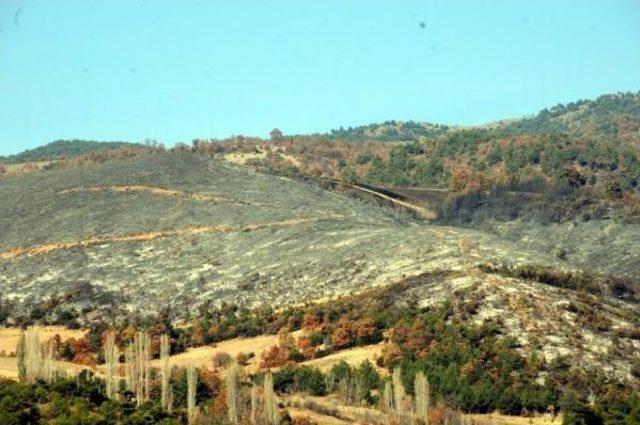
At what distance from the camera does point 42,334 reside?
10462 centimetres

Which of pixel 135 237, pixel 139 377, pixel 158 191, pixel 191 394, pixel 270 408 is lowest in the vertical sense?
pixel 270 408

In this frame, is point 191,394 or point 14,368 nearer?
point 191,394

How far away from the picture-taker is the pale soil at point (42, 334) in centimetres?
10079

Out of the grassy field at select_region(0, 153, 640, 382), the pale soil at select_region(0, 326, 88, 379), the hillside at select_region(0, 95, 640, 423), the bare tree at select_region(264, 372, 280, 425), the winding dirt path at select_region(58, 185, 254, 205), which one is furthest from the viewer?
the winding dirt path at select_region(58, 185, 254, 205)

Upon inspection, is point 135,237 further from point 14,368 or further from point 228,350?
point 14,368

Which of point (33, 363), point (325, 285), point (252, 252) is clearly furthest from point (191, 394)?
point (252, 252)

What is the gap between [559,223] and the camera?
166m

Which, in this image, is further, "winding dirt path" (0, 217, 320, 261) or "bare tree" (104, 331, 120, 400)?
"winding dirt path" (0, 217, 320, 261)

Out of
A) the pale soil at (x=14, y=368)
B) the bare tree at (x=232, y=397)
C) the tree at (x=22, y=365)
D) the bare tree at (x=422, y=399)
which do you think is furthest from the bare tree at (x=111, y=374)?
the bare tree at (x=422, y=399)

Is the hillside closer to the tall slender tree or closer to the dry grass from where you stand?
the dry grass

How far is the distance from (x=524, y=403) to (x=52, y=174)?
125805mm

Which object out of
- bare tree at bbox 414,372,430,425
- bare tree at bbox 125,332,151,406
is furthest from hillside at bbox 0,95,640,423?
bare tree at bbox 125,332,151,406

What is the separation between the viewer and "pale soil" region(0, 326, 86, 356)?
10079cm

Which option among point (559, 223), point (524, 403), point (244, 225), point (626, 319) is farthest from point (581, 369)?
point (559, 223)
